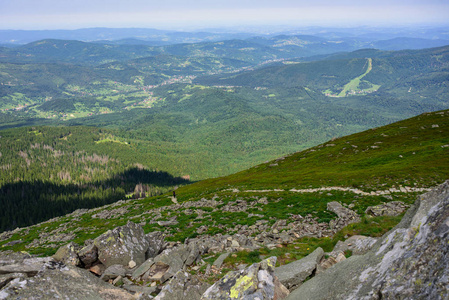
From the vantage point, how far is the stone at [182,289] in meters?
13.1

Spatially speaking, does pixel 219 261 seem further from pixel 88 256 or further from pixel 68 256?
pixel 68 256

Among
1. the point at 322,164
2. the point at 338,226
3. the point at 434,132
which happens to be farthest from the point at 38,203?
the point at 434,132

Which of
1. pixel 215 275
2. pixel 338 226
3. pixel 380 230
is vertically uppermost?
pixel 380 230

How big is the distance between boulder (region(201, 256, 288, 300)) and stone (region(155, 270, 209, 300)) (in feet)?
7.13

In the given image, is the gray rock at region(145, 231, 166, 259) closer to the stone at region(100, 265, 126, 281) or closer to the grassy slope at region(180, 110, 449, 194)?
the stone at region(100, 265, 126, 281)

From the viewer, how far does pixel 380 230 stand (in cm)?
2084

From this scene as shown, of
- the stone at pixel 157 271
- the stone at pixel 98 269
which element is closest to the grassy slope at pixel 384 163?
the stone at pixel 157 271

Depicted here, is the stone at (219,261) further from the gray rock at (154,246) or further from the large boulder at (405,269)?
the large boulder at (405,269)

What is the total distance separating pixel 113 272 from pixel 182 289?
784cm

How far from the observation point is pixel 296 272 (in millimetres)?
13609

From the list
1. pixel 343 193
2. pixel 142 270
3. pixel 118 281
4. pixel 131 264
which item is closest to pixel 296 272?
pixel 142 270

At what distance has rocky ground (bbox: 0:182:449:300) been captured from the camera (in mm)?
7301

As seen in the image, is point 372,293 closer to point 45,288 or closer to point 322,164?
point 45,288

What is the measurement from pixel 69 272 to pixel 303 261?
605 inches
